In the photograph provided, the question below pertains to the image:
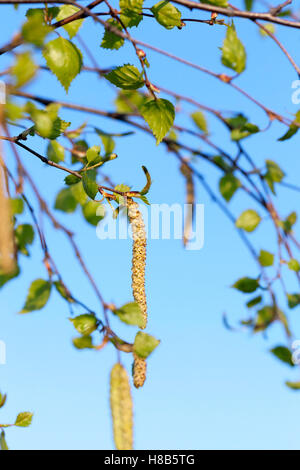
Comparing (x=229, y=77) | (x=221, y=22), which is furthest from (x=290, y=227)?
(x=221, y=22)

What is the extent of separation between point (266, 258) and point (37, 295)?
1.89ft

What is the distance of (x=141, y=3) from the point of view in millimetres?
1334

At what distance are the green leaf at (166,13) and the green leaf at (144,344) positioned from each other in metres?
0.70

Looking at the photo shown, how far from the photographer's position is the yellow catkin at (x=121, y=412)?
→ 3.95 feet

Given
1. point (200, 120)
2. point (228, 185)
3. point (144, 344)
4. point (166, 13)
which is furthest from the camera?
point (200, 120)

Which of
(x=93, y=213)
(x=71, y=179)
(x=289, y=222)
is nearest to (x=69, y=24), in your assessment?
(x=71, y=179)

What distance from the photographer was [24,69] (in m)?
0.87

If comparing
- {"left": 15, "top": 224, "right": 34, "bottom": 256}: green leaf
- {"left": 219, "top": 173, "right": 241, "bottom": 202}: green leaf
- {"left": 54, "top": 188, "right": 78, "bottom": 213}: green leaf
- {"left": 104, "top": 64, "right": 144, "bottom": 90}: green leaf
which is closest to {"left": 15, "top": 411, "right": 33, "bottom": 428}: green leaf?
{"left": 15, "top": 224, "right": 34, "bottom": 256}: green leaf

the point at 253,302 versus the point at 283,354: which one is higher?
the point at 253,302

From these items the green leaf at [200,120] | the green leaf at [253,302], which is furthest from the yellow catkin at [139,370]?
the green leaf at [200,120]

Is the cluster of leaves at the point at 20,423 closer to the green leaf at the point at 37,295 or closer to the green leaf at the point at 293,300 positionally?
the green leaf at the point at 37,295

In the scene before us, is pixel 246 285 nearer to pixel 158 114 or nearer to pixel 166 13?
pixel 158 114

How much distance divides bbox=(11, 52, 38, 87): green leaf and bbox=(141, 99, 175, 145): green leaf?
19.3 inches
